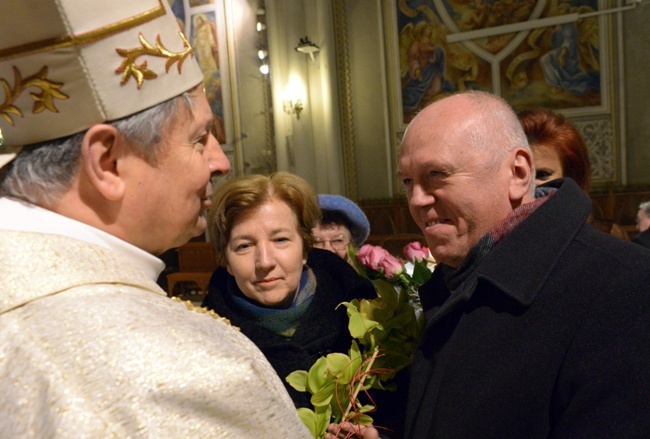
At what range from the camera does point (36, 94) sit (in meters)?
0.99

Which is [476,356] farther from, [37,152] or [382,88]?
[382,88]

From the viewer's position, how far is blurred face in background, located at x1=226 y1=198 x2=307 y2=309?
6.73ft

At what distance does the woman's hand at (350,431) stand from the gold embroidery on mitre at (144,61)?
97cm

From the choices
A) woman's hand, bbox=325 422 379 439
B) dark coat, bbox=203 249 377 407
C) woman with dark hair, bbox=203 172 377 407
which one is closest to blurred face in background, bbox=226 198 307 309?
woman with dark hair, bbox=203 172 377 407

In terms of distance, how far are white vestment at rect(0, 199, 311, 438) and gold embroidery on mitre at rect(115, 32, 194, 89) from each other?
32cm

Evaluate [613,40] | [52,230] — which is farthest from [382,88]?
[52,230]

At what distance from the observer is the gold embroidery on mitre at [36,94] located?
0.98 m

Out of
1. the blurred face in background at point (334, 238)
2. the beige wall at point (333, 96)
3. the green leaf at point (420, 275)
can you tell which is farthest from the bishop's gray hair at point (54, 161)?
the beige wall at point (333, 96)

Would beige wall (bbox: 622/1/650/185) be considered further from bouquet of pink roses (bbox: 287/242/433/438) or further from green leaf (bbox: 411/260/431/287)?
bouquet of pink roses (bbox: 287/242/433/438)

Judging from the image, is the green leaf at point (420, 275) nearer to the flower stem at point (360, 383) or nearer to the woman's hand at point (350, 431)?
the flower stem at point (360, 383)

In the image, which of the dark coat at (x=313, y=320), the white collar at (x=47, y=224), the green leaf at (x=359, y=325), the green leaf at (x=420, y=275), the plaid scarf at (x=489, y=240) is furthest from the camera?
Result: the green leaf at (x=420, y=275)

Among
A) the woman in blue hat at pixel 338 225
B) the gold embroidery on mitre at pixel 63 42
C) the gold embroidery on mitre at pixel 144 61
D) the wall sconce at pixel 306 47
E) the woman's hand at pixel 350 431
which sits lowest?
the woman's hand at pixel 350 431

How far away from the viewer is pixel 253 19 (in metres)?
10.2

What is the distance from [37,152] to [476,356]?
1006 mm
